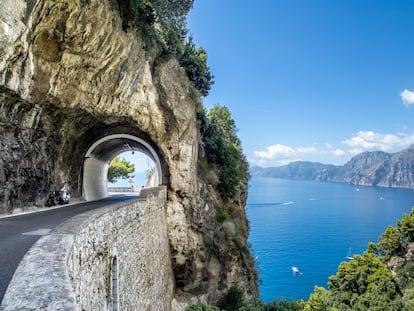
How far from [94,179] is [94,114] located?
9052 mm

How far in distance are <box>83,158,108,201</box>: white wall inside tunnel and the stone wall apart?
894 cm

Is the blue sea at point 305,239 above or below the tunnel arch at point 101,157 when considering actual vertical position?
below

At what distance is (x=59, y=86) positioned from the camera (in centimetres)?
1045

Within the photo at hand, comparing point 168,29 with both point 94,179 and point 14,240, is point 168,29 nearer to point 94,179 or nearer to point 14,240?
point 94,179

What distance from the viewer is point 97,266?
16.1 ft

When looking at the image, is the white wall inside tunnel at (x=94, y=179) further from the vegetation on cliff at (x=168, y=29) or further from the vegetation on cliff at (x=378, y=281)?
the vegetation on cliff at (x=378, y=281)

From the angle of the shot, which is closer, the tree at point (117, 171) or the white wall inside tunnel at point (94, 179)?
the white wall inside tunnel at point (94, 179)

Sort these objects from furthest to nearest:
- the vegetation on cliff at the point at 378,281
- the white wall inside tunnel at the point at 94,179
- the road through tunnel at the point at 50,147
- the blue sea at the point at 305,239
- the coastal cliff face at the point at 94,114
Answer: the blue sea at the point at 305,239
the vegetation on cliff at the point at 378,281
the white wall inside tunnel at the point at 94,179
the road through tunnel at the point at 50,147
the coastal cliff face at the point at 94,114

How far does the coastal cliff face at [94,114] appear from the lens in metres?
8.85

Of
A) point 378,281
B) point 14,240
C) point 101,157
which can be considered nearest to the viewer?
point 14,240

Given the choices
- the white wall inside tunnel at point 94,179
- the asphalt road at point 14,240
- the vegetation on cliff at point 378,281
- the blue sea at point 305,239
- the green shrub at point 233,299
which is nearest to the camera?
the asphalt road at point 14,240

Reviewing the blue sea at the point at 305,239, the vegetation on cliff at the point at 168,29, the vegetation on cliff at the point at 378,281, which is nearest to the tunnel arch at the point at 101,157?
the vegetation on cliff at the point at 168,29

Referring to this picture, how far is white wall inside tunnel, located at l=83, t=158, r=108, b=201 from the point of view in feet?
60.8

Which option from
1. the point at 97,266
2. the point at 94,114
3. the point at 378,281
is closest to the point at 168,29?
the point at 94,114
